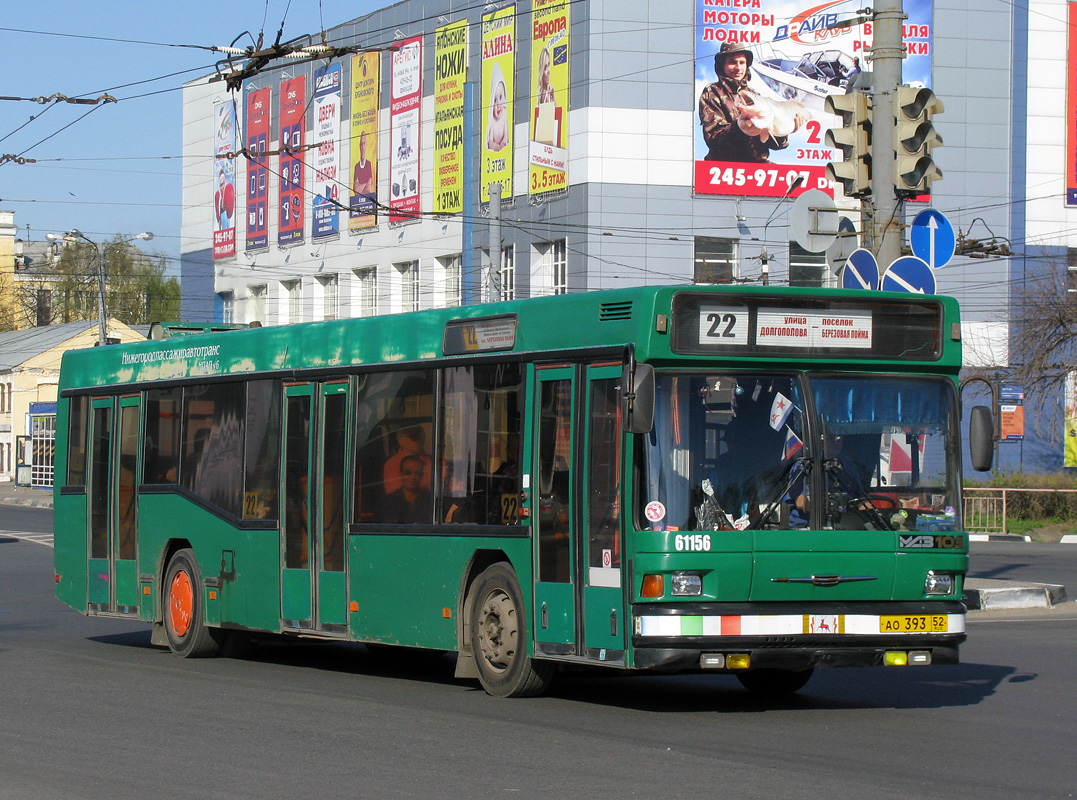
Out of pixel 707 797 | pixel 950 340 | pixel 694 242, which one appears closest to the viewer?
pixel 707 797

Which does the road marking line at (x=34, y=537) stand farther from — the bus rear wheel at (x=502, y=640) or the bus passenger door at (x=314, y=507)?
the bus rear wheel at (x=502, y=640)

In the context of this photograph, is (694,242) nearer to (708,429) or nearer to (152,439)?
(152,439)

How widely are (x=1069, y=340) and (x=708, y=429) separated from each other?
122 feet

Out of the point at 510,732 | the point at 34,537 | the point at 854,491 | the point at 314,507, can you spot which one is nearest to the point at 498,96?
the point at 34,537

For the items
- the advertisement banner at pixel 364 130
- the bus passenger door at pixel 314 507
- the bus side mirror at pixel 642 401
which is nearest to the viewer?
the bus side mirror at pixel 642 401

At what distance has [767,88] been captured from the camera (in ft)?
157

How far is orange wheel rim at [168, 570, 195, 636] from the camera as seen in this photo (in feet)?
47.6

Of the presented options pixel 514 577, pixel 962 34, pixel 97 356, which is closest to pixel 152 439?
pixel 97 356

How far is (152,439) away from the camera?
1516 cm

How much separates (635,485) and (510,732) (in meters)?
1.66

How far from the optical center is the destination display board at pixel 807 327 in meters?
9.98

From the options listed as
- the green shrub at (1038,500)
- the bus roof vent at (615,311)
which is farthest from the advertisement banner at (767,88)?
the bus roof vent at (615,311)

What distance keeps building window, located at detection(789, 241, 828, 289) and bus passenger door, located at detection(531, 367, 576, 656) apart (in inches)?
1560

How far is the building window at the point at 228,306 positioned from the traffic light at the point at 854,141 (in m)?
58.2
